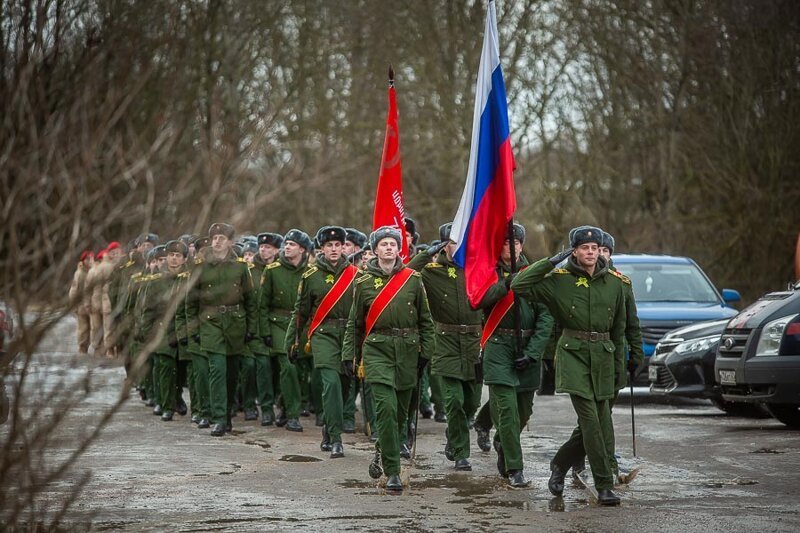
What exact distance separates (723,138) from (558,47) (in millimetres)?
5602

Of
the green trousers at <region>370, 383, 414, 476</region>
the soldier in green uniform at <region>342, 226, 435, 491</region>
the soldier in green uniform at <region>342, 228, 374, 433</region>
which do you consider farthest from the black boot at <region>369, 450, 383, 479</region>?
the soldier in green uniform at <region>342, 228, 374, 433</region>

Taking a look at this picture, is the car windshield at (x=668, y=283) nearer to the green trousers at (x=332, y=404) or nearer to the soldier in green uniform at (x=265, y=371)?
the soldier in green uniform at (x=265, y=371)

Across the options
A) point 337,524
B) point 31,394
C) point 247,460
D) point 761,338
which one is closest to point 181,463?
point 247,460

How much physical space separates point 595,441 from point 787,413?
18.7 ft

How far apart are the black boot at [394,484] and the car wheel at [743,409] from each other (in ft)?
22.3

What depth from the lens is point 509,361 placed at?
482 inches

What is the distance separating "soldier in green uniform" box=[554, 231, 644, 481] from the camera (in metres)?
11.2

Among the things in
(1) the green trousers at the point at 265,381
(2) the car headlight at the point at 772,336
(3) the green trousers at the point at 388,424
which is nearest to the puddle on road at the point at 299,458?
(3) the green trousers at the point at 388,424

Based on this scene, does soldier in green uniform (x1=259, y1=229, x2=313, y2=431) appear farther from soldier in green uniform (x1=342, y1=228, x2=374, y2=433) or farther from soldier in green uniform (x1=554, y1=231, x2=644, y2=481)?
soldier in green uniform (x1=554, y1=231, x2=644, y2=481)

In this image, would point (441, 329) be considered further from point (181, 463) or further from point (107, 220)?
point (107, 220)

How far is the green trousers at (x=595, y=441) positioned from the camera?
10703 millimetres

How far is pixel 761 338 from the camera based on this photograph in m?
15.0

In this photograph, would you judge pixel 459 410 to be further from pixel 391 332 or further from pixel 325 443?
pixel 325 443

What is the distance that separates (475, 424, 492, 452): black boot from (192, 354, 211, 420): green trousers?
3.69 meters
